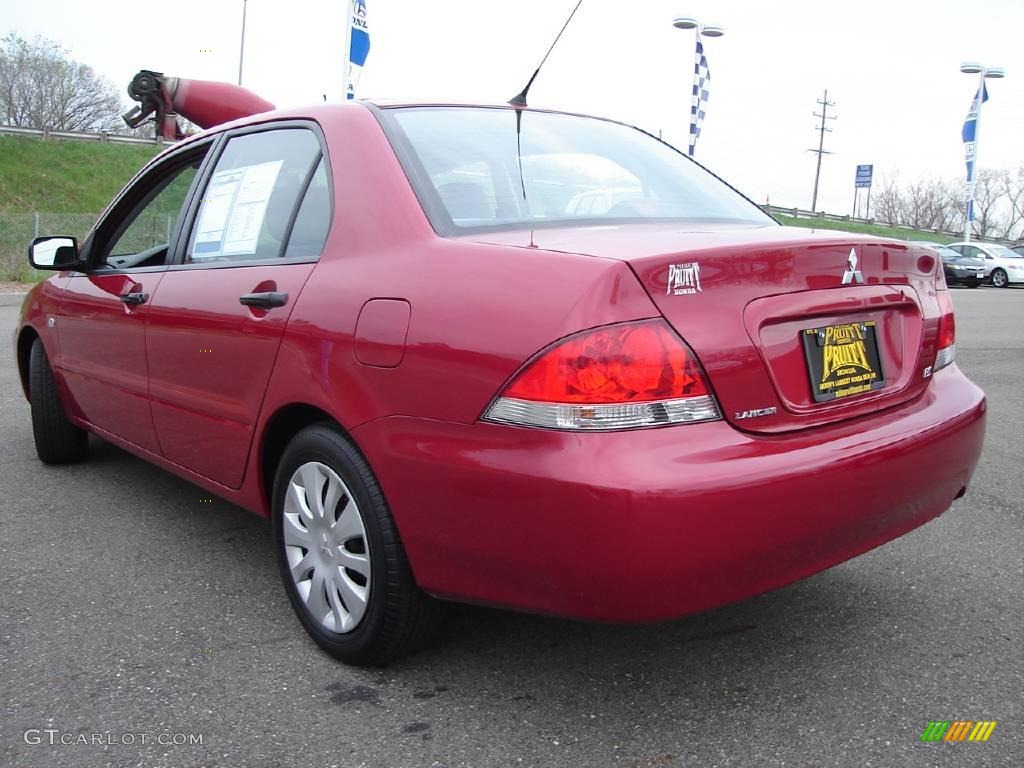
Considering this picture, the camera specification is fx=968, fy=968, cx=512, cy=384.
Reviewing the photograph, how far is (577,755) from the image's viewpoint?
2230mm

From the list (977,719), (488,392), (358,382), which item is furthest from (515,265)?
(977,719)

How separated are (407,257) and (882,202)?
3949 inches

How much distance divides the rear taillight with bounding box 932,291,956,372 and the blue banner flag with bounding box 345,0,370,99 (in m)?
9.29

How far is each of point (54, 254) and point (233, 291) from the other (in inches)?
61.4

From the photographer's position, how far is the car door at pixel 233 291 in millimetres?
2863

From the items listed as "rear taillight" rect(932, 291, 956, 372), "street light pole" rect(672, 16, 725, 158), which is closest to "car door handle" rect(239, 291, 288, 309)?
"rear taillight" rect(932, 291, 956, 372)

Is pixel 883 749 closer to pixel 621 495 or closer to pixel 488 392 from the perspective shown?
pixel 621 495

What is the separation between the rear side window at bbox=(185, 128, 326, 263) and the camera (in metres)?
3.01

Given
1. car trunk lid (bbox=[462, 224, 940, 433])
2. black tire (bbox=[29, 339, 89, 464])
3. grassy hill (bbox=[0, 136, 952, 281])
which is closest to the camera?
car trunk lid (bbox=[462, 224, 940, 433])

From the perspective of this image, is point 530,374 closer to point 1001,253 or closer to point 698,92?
point 698,92

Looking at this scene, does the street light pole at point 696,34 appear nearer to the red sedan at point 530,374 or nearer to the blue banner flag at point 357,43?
the blue banner flag at point 357,43

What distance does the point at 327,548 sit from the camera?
8.77ft

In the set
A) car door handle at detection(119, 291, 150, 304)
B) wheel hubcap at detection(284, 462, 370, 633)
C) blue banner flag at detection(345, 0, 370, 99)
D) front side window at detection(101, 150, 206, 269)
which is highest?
blue banner flag at detection(345, 0, 370, 99)

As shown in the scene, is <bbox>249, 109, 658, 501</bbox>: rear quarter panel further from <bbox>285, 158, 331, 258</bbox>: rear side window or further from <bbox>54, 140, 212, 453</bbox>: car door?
<bbox>54, 140, 212, 453</bbox>: car door
